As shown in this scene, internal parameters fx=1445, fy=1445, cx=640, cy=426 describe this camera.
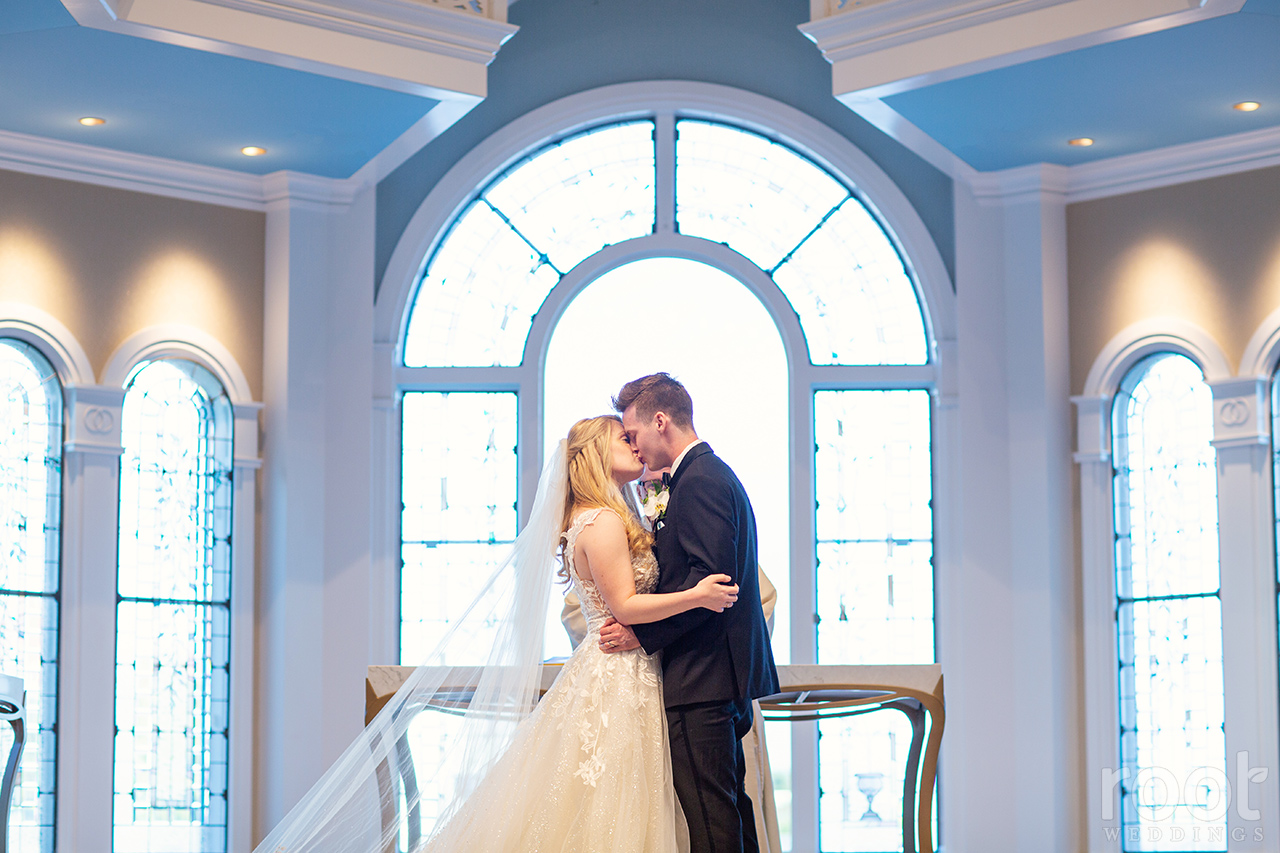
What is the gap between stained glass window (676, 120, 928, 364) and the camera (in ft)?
28.4

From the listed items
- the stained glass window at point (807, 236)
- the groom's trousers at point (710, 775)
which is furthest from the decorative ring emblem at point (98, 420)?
the groom's trousers at point (710, 775)

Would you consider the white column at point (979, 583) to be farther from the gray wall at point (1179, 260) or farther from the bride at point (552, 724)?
the bride at point (552, 724)

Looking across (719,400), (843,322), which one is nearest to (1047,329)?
(843,322)

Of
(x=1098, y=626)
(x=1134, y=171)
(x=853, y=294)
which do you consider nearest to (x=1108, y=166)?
(x=1134, y=171)

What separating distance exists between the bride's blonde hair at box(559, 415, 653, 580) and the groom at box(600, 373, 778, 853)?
0.37 ft

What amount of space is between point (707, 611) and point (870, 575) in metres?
4.18

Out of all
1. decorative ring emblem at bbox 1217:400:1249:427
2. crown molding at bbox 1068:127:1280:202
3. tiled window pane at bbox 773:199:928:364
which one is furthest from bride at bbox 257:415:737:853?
crown molding at bbox 1068:127:1280:202

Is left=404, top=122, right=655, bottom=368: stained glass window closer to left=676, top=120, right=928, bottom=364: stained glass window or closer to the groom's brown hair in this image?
left=676, top=120, right=928, bottom=364: stained glass window

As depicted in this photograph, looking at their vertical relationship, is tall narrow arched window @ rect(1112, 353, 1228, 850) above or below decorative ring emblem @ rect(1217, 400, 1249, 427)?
below

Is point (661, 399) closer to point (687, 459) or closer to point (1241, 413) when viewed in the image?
point (687, 459)

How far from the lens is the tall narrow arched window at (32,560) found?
7496 mm

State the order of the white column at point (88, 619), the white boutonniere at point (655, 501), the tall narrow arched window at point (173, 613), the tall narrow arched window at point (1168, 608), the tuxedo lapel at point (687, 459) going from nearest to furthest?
the tuxedo lapel at point (687, 459) < the white boutonniere at point (655, 501) < the white column at point (88, 619) < the tall narrow arched window at point (1168, 608) < the tall narrow arched window at point (173, 613)

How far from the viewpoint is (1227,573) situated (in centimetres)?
764

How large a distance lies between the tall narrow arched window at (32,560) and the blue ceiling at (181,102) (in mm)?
1319
